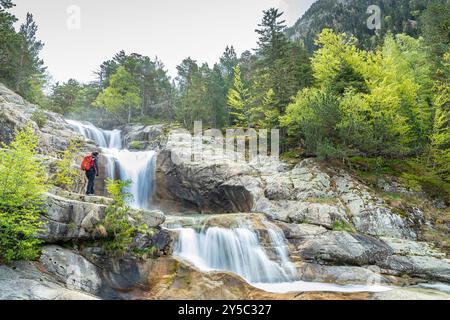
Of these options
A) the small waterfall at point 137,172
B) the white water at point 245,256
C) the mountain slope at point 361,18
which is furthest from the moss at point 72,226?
the mountain slope at point 361,18

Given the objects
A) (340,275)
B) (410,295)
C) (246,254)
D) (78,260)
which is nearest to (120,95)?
(246,254)

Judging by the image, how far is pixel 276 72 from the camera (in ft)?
90.6

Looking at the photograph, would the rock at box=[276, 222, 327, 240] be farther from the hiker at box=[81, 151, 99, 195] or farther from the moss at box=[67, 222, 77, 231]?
the hiker at box=[81, 151, 99, 195]

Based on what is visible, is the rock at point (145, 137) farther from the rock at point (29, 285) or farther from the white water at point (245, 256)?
the rock at point (29, 285)

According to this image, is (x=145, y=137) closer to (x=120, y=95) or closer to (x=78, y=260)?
(x=120, y=95)

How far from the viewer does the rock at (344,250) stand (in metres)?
13.9

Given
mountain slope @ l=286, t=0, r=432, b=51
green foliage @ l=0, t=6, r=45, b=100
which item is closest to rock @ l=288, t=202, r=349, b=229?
green foliage @ l=0, t=6, r=45, b=100

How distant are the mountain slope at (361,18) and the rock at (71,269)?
62565mm

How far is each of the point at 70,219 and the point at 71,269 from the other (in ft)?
5.98

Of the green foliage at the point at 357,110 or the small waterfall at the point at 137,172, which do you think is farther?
the small waterfall at the point at 137,172

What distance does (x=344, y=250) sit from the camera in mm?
14148

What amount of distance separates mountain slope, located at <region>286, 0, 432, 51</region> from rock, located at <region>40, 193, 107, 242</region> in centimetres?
6128

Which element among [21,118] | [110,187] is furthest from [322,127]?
[21,118]
